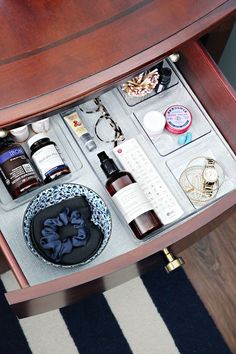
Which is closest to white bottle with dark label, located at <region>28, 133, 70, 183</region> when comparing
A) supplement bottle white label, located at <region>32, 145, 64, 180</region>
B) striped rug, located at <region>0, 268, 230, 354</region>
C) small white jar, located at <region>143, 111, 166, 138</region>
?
supplement bottle white label, located at <region>32, 145, 64, 180</region>

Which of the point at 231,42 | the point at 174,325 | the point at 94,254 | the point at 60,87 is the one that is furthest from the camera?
the point at 174,325

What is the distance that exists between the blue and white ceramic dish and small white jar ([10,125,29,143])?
0.10 metres

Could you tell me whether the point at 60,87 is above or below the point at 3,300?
above

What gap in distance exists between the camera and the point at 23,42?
2.10 feet

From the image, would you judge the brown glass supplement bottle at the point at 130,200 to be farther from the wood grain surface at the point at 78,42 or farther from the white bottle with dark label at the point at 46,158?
the wood grain surface at the point at 78,42

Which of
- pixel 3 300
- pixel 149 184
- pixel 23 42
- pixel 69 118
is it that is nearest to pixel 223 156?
pixel 149 184

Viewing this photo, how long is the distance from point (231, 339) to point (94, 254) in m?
0.49

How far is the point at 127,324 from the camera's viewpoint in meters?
Answer: 1.13

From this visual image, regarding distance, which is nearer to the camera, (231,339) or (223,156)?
(223,156)

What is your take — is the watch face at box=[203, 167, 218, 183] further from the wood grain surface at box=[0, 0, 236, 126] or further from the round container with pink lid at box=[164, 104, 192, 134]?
the wood grain surface at box=[0, 0, 236, 126]

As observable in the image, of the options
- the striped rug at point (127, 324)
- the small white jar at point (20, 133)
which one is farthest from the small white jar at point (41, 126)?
the striped rug at point (127, 324)

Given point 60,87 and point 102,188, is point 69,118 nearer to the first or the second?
point 102,188

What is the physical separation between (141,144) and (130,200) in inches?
4.7

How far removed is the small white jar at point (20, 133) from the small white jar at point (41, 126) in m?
0.01
